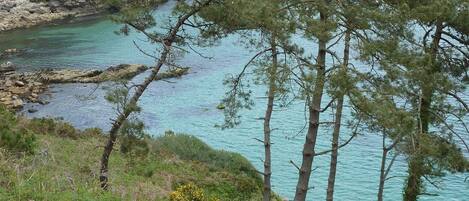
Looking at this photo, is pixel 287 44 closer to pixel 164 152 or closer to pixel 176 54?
pixel 176 54

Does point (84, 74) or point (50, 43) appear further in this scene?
point (50, 43)

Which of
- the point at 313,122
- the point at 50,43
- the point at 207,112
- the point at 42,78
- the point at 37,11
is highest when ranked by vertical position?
the point at 37,11

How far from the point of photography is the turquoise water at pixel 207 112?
89.2 feet

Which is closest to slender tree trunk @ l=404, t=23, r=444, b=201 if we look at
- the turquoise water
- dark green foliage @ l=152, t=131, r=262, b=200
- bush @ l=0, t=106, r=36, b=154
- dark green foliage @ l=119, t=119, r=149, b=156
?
the turquoise water

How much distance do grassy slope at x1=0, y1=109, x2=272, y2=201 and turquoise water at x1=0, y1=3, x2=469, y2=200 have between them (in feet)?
7.66

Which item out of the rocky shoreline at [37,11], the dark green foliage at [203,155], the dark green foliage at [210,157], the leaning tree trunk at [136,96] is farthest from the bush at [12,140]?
the rocky shoreline at [37,11]

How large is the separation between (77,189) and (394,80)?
790 cm

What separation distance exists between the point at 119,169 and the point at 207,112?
16746 millimetres

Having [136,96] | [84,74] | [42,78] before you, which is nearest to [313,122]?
[136,96]

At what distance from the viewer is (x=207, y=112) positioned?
37.2 m

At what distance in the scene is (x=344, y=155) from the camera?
30109mm

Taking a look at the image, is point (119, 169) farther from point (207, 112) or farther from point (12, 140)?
point (207, 112)

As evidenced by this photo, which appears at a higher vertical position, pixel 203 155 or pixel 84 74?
pixel 84 74

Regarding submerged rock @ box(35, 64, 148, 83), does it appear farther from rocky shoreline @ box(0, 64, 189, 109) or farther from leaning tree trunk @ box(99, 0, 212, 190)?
leaning tree trunk @ box(99, 0, 212, 190)
